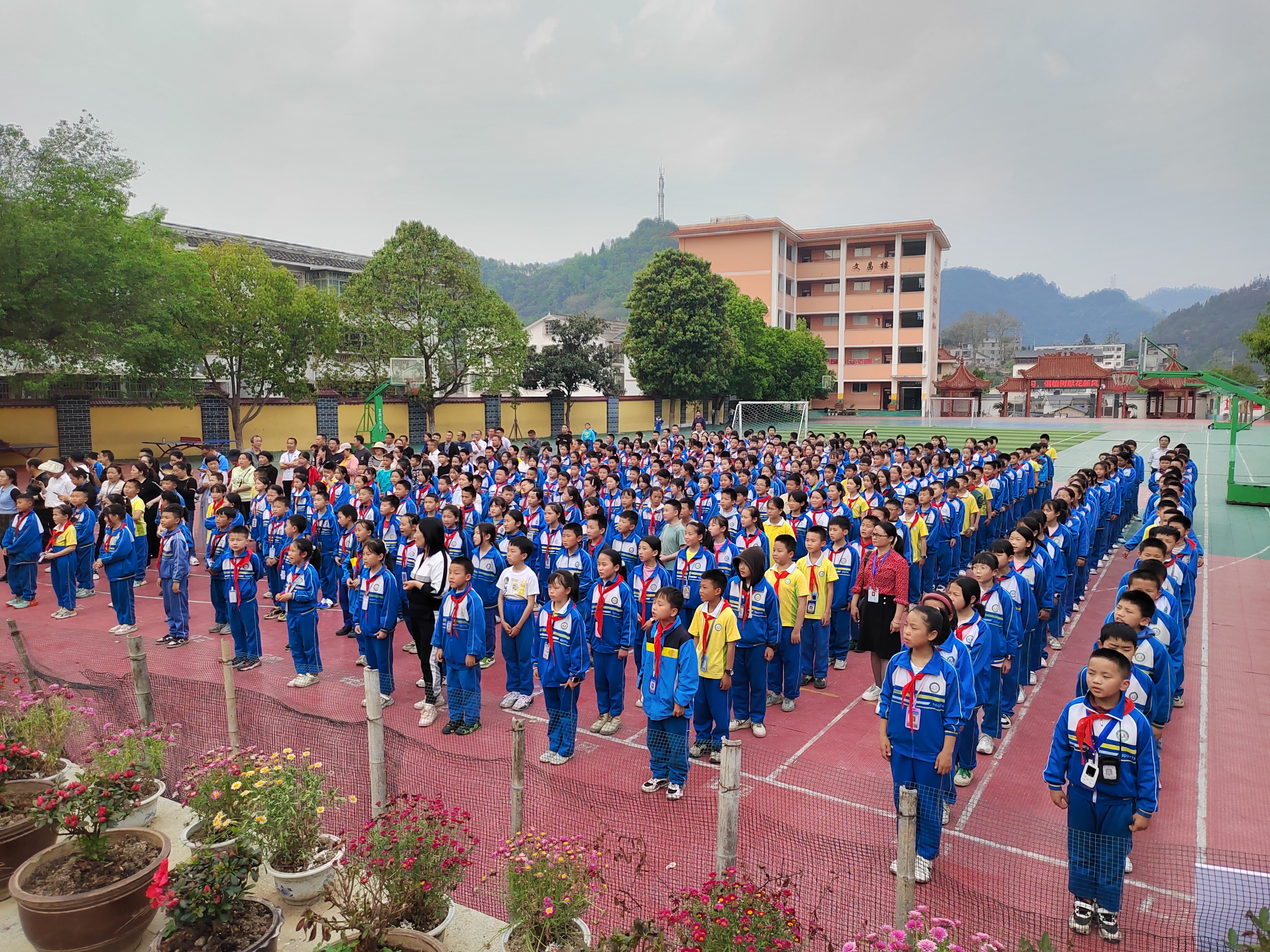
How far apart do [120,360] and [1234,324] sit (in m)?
156

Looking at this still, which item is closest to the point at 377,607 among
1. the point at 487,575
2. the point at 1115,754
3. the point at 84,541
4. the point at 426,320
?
the point at 487,575

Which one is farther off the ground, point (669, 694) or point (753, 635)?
point (753, 635)

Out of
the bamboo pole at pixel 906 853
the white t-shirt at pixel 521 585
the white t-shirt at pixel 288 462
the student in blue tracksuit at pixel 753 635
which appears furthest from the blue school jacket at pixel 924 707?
the white t-shirt at pixel 288 462

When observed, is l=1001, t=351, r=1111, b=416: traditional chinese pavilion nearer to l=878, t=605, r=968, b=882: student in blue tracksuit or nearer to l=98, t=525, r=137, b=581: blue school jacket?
l=878, t=605, r=968, b=882: student in blue tracksuit

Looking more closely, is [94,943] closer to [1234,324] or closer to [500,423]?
[500,423]

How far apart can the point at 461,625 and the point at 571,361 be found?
1035 inches

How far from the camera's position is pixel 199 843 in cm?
412

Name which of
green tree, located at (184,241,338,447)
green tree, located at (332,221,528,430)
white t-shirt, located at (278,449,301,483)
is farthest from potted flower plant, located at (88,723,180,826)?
green tree, located at (332,221,528,430)

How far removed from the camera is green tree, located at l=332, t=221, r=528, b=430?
24.8 meters

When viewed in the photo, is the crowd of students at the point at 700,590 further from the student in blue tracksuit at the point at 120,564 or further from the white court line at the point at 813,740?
the white court line at the point at 813,740

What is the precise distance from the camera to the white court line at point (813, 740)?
573cm

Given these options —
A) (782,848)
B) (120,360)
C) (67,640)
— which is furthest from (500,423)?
(782,848)

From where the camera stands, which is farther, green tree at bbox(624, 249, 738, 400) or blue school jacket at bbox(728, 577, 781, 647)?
green tree at bbox(624, 249, 738, 400)

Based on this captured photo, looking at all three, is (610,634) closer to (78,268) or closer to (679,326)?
(78,268)
